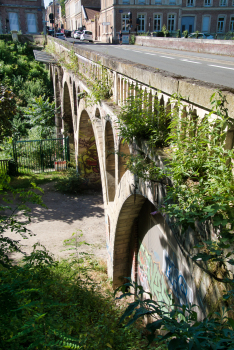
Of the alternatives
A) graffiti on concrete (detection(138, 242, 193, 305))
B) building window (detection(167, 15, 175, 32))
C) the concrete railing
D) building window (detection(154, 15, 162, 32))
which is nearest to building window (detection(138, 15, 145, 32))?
building window (detection(154, 15, 162, 32))

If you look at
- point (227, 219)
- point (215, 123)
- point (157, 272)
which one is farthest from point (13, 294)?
point (157, 272)

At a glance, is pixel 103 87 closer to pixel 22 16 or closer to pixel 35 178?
pixel 35 178

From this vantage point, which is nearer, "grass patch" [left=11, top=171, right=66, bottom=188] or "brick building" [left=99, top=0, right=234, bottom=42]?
"grass patch" [left=11, top=171, right=66, bottom=188]

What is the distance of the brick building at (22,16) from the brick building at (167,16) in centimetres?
907

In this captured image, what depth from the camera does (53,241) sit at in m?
11.0

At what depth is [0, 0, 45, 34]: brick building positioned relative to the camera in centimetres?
4119

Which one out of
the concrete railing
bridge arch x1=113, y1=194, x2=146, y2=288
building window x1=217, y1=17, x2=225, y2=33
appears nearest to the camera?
the concrete railing

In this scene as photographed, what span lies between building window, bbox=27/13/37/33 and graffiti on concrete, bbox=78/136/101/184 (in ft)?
114

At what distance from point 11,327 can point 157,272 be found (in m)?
3.61

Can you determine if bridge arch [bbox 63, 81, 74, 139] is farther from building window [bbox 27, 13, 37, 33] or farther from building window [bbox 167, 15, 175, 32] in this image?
building window [bbox 167, 15, 175, 32]

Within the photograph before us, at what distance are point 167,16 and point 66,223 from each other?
3889cm

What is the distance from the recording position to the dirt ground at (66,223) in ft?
35.2

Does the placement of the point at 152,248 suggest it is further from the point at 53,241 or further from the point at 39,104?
the point at 39,104

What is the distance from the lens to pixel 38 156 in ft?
61.0
